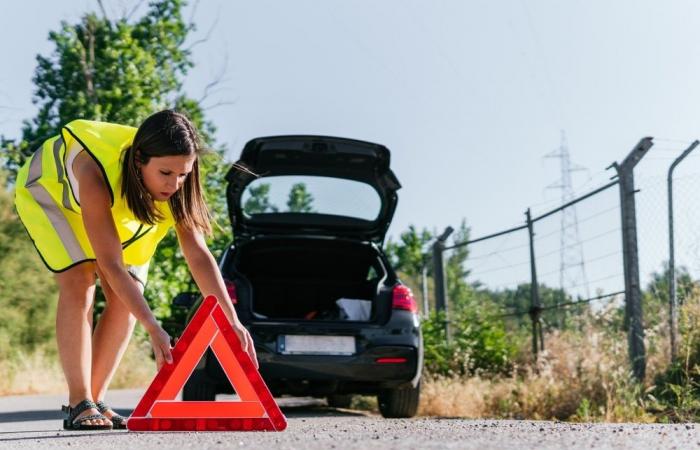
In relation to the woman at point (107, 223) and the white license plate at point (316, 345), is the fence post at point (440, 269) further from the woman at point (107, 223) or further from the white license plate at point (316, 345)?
the woman at point (107, 223)

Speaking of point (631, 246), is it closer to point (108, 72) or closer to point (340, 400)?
point (340, 400)

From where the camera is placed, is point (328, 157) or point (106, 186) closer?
point (106, 186)

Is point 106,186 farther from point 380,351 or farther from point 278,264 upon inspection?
point 278,264

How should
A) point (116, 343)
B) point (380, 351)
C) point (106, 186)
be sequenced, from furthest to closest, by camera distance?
point (380, 351), point (116, 343), point (106, 186)

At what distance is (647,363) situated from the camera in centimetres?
761

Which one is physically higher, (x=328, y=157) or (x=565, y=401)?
(x=328, y=157)

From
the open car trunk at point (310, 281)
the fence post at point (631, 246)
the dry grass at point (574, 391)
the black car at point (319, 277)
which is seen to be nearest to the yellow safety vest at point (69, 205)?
the black car at point (319, 277)

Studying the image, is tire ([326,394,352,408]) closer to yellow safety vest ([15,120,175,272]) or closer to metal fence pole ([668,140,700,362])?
metal fence pole ([668,140,700,362])

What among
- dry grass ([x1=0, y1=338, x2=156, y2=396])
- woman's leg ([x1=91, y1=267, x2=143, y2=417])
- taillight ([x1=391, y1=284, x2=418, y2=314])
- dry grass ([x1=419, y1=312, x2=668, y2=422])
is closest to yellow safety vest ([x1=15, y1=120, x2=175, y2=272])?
woman's leg ([x1=91, y1=267, x2=143, y2=417])

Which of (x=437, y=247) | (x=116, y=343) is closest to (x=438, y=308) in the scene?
(x=437, y=247)

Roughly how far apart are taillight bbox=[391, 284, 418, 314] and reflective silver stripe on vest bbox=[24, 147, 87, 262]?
287 centimetres

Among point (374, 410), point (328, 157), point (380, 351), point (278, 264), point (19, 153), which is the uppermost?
point (19, 153)

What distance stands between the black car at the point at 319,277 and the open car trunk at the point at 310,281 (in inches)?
0.4

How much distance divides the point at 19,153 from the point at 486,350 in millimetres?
9856
